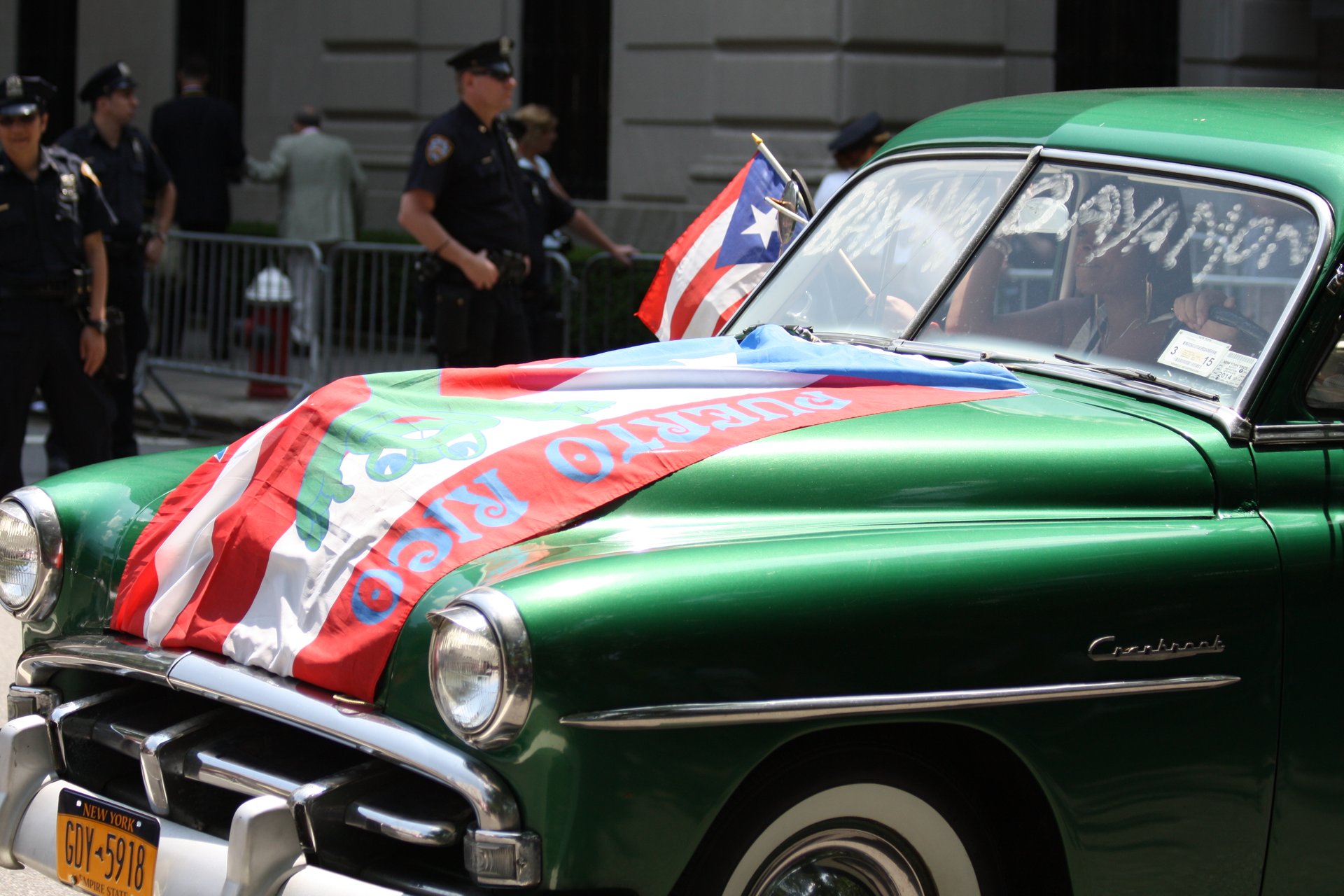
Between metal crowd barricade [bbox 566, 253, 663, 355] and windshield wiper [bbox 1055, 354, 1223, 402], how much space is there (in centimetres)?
637

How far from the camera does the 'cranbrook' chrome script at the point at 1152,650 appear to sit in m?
2.90

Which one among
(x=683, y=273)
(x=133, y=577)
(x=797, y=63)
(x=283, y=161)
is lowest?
(x=133, y=577)

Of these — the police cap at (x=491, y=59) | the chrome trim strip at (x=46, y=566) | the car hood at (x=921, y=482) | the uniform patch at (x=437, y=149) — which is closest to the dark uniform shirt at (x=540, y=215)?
the uniform patch at (x=437, y=149)

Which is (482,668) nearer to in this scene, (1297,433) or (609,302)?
(1297,433)

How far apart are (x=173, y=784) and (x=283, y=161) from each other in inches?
431

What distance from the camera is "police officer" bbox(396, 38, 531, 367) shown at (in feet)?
25.5

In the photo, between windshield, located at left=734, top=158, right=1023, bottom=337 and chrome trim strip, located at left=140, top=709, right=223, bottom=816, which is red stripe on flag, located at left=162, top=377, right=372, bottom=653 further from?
windshield, located at left=734, top=158, right=1023, bottom=337

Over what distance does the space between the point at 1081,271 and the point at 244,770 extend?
200 cm

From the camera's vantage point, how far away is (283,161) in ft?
43.9

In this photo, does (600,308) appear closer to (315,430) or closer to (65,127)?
(315,430)

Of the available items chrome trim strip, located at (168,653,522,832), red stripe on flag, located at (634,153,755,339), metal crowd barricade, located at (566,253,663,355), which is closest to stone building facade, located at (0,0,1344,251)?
metal crowd barricade, located at (566,253,663,355)

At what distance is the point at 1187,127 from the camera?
3.75 meters

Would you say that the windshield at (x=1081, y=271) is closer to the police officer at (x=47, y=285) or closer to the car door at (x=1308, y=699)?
the car door at (x=1308, y=699)

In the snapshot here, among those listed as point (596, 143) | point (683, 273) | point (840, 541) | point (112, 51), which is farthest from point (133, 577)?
point (112, 51)
